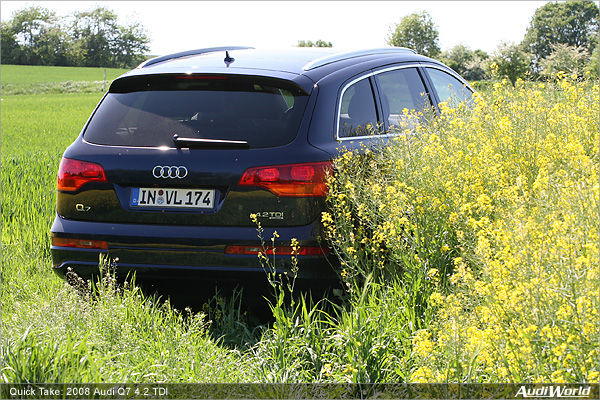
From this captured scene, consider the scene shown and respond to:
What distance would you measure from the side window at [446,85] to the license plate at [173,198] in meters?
3.16

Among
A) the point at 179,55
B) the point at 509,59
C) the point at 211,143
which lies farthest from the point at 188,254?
the point at 509,59

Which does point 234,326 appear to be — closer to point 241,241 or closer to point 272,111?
point 241,241

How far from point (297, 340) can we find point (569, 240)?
5.37 feet

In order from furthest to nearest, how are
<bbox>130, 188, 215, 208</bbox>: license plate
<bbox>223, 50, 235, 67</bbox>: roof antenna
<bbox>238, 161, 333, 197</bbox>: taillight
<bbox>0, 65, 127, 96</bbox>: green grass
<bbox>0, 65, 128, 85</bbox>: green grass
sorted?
<bbox>0, 65, 128, 85</bbox>: green grass, <bbox>0, 65, 127, 96</bbox>: green grass, <bbox>223, 50, 235, 67</bbox>: roof antenna, <bbox>130, 188, 215, 208</bbox>: license plate, <bbox>238, 161, 333, 197</bbox>: taillight

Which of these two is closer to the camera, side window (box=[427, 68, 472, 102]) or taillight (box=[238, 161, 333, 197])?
taillight (box=[238, 161, 333, 197])

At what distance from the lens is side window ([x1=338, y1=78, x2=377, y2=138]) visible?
16.3ft

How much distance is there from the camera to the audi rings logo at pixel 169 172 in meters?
4.50

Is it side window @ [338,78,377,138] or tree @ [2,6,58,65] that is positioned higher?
tree @ [2,6,58,65]

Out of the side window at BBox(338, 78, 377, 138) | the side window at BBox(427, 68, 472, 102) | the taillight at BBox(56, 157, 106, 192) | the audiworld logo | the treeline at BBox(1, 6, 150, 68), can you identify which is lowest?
the audiworld logo

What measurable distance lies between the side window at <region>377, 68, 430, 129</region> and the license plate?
1.70m

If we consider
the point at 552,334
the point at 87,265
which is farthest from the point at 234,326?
the point at 552,334

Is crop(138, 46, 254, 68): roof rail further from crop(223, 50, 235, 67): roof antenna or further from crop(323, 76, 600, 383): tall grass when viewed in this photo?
crop(323, 76, 600, 383): tall grass

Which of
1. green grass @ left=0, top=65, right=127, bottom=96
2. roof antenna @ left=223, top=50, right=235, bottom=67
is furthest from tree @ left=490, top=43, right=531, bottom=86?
roof antenna @ left=223, top=50, right=235, bottom=67
